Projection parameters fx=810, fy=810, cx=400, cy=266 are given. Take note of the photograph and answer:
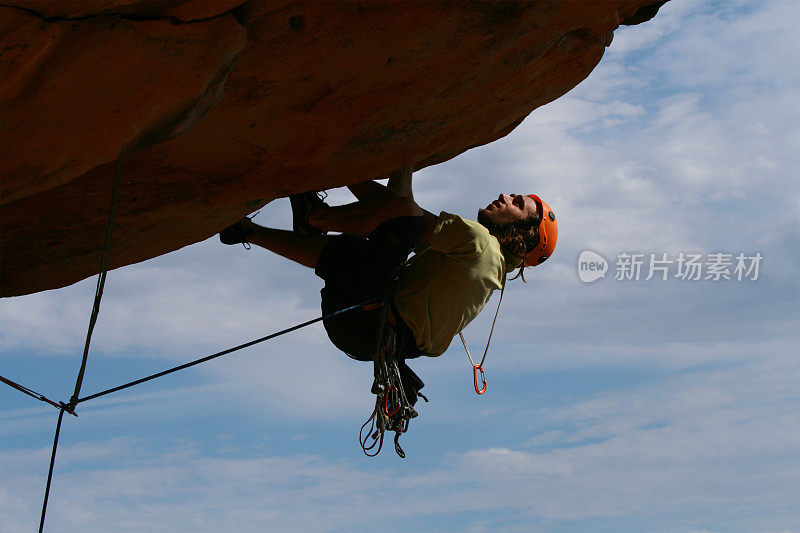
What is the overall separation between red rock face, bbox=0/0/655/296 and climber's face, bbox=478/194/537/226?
0.37 meters

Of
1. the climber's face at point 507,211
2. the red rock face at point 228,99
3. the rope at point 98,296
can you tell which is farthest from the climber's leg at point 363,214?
the rope at point 98,296

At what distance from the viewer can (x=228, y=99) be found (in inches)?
129

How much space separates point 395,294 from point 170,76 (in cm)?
192

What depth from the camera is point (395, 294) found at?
4281 millimetres

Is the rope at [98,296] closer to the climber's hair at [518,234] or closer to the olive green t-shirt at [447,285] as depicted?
the olive green t-shirt at [447,285]

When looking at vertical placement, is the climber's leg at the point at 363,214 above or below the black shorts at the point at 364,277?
above

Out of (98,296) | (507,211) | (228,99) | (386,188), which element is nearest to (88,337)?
(98,296)

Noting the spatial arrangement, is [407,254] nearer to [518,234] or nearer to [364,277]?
[364,277]

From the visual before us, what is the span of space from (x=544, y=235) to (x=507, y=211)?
258 mm

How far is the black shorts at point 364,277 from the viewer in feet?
13.6

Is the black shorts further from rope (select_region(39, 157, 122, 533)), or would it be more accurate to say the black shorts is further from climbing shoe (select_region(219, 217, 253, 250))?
rope (select_region(39, 157, 122, 533))

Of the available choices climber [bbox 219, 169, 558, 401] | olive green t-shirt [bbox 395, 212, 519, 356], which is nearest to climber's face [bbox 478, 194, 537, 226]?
climber [bbox 219, 169, 558, 401]

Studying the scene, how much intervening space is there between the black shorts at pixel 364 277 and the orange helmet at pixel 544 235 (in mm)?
703

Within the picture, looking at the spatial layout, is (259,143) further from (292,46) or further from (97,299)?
(97,299)
